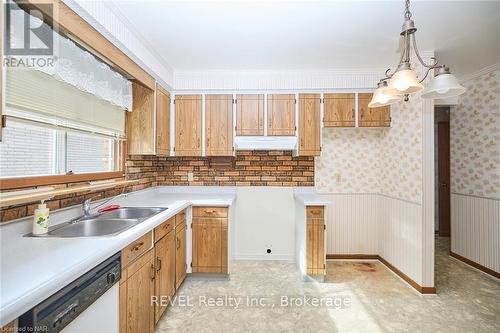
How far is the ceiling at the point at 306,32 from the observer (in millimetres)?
1781

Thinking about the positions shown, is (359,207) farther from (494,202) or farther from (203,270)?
(203,270)

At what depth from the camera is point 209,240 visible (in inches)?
102

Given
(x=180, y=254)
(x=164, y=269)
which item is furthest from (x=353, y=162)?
(x=164, y=269)

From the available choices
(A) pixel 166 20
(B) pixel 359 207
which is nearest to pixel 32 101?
(A) pixel 166 20

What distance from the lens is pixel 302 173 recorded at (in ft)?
10.7

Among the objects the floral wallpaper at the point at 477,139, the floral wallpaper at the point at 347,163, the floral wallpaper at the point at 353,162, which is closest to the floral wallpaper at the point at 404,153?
the floral wallpaper at the point at 353,162

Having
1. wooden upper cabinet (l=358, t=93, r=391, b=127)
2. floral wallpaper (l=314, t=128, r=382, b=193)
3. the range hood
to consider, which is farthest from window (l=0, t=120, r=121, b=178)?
wooden upper cabinet (l=358, t=93, r=391, b=127)

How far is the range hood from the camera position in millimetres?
2867

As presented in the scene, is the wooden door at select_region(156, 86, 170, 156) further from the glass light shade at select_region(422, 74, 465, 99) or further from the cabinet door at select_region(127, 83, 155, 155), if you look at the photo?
the glass light shade at select_region(422, 74, 465, 99)

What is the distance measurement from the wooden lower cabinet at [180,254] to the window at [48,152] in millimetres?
934

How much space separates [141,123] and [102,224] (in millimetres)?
1190

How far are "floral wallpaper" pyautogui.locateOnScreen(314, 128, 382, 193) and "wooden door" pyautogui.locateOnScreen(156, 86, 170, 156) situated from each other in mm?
2044

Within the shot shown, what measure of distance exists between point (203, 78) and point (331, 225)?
2668 mm

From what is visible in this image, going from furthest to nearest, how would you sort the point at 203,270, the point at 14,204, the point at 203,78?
the point at 203,78 → the point at 203,270 → the point at 14,204
